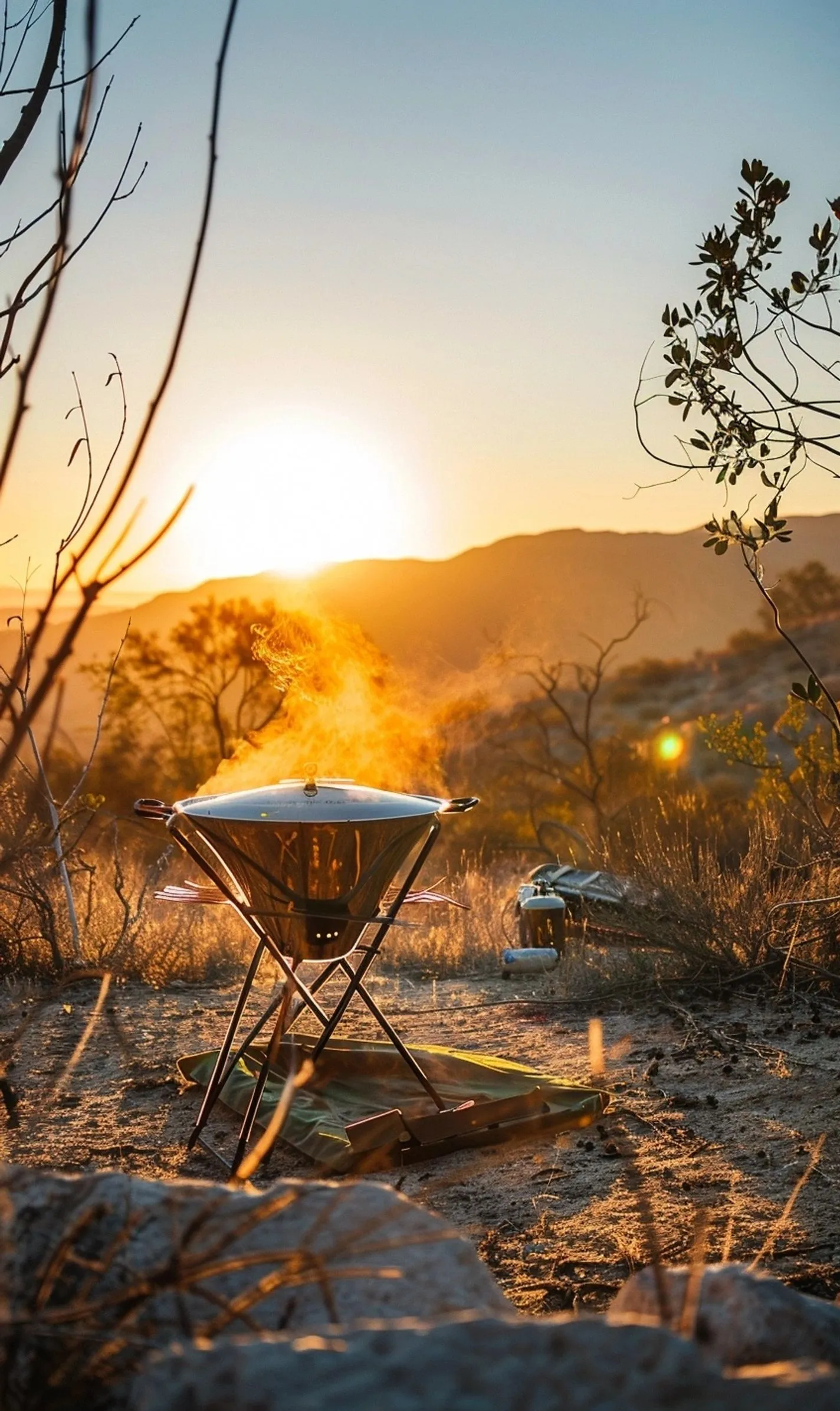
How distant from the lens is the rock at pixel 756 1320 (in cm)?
135

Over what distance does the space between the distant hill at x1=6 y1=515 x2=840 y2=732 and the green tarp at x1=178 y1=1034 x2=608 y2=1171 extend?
Result: 152 feet

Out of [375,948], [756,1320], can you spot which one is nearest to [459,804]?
[375,948]

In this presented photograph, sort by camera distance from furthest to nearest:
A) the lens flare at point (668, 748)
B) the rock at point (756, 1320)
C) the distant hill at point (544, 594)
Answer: the distant hill at point (544, 594)
the lens flare at point (668, 748)
the rock at point (756, 1320)

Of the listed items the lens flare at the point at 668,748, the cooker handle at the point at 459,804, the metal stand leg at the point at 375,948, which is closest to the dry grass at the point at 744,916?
the cooker handle at the point at 459,804

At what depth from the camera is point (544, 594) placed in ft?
243

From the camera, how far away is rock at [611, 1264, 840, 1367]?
135 centimetres

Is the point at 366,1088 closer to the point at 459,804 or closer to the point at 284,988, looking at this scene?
the point at 284,988

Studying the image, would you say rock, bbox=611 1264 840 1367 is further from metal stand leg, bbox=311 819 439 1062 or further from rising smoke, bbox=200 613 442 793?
rising smoke, bbox=200 613 442 793

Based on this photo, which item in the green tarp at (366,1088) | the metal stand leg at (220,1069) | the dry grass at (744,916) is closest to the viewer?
the metal stand leg at (220,1069)

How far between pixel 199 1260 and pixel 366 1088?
3795 millimetres

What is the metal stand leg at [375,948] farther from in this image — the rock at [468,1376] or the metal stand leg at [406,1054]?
the rock at [468,1376]

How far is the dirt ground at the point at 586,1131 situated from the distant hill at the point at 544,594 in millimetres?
45316

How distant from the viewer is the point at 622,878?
24.1 feet

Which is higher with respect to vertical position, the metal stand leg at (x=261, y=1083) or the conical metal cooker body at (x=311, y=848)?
the conical metal cooker body at (x=311, y=848)
